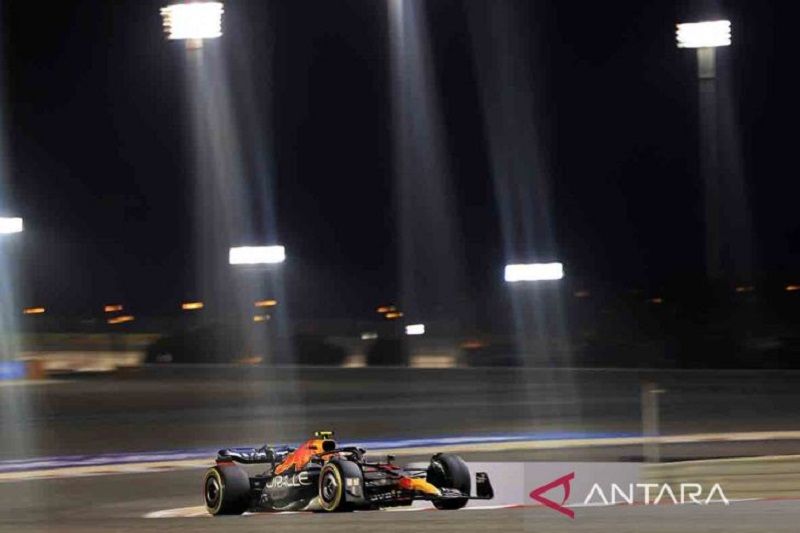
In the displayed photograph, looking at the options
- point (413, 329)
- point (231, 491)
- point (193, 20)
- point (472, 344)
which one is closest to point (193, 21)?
point (193, 20)

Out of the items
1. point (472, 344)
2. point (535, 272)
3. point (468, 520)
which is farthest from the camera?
point (535, 272)

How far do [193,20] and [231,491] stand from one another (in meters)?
23.6

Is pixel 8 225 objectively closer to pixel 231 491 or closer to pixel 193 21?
pixel 193 21

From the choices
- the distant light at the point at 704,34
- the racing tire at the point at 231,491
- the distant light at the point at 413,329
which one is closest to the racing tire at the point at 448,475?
the racing tire at the point at 231,491

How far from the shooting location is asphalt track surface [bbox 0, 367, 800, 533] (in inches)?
401

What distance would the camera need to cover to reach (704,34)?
37906 millimetres

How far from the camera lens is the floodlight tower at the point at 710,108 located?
34438 mm

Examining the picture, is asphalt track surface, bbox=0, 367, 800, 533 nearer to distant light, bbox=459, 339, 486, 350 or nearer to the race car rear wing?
the race car rear wing

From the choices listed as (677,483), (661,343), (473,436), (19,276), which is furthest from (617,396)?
(19,276)

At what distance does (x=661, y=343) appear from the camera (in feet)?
122

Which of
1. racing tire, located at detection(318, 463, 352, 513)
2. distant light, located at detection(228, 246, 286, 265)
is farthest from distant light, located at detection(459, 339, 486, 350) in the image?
racing tire, located at detection(318, 463, 352, 513)

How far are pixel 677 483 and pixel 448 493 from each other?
1804 millimetres

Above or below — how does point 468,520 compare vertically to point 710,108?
below

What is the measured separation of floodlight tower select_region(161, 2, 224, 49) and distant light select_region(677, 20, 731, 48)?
12.6 m
